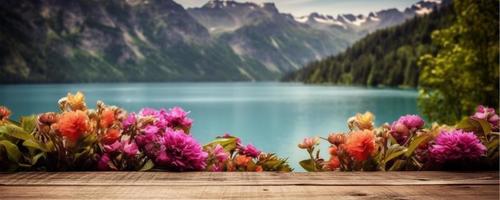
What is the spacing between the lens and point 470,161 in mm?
2693

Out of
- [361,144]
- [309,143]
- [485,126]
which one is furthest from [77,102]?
[485,126]

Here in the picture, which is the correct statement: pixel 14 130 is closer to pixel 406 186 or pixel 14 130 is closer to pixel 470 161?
pixel 406 186

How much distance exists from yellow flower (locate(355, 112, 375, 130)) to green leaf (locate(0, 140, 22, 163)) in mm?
1520

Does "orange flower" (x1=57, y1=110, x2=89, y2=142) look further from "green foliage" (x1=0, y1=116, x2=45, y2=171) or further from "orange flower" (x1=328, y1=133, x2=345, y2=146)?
"orange flower" (x1=328, y1=133, x2=345, y2=146)

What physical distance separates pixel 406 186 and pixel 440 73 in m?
17.4

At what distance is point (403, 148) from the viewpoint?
273 centimetres

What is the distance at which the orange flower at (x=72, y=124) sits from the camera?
2453 millimetres

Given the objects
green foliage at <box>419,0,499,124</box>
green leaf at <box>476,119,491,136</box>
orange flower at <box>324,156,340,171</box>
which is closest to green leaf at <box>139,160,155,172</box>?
orange flower at <box>324,156,340,171</box>

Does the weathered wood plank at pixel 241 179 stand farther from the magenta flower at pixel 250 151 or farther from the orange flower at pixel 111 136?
the magenta flower at pixel 250 151

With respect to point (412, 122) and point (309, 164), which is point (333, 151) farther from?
point (412, 122)

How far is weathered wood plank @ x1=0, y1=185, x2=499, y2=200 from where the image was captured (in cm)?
202

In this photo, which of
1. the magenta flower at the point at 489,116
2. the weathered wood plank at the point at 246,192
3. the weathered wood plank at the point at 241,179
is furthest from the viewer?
the magenta flower at the point at 489,116

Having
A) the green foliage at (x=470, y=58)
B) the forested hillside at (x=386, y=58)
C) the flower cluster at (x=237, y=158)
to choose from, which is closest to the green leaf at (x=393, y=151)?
the flower cluster at (x=237, y=158)

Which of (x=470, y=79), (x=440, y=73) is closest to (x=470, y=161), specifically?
(x=470, y=79)
